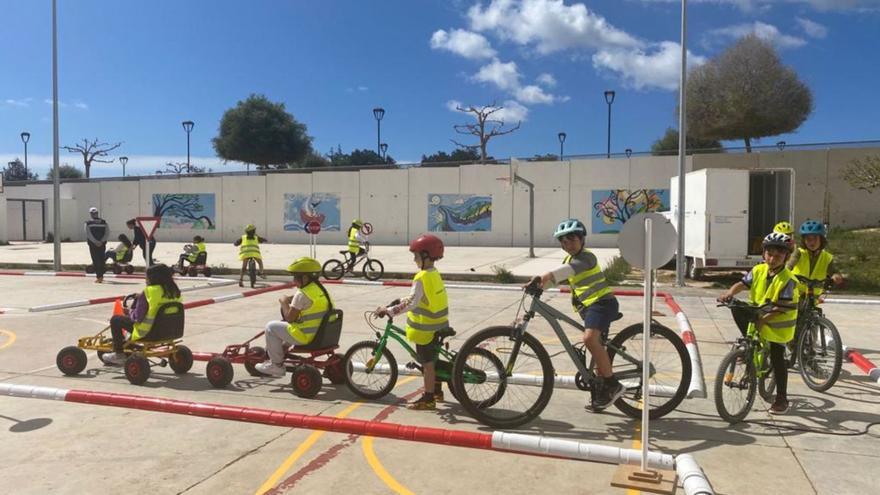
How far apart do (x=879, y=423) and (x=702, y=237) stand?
37.2ft

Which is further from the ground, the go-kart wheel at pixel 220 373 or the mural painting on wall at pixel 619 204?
the mural painting on wall at pixel 619 204

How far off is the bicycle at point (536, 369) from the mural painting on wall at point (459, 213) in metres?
29.2

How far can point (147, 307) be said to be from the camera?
21.6ft

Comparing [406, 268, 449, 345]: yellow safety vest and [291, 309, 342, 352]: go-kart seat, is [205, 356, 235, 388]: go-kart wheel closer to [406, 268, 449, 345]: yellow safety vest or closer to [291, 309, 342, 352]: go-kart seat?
[291, 309, 342, 352]: go-kart seat

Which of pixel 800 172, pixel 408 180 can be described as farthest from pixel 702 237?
pixel 408 180

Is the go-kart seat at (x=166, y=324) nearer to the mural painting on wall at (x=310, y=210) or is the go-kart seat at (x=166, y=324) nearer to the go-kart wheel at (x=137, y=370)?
the go-kart wheel at (x=137, y=370)

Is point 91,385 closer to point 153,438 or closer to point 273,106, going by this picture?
point 153,438

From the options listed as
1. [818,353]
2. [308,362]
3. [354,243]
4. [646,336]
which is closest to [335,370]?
[308,362]

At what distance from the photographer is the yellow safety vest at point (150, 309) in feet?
21.5

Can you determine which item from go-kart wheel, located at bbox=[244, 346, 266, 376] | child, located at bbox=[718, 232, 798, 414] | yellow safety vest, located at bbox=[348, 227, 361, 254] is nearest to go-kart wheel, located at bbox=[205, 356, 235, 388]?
go-kart wheel, located at bbox=[244, 346, 266, 376]

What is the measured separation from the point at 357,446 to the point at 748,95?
3702cm

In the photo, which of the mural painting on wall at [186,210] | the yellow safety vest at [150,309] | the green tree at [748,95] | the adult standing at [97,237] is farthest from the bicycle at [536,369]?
the mural painting on wall at [186,210]

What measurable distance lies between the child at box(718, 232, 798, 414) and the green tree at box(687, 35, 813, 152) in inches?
1316

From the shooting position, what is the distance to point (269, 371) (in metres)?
6.11
